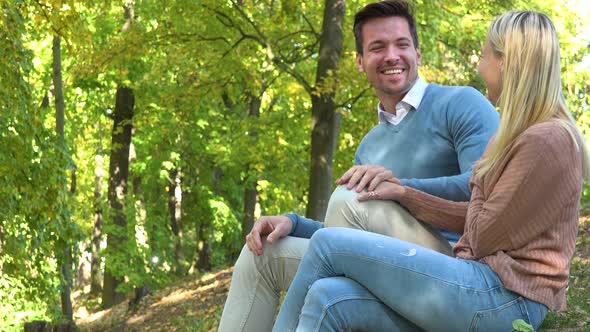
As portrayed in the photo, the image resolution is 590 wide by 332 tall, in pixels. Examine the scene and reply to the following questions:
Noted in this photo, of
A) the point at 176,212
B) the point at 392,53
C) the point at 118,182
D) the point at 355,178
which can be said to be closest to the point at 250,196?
the point at 118,182

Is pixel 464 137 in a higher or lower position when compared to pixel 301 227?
higher

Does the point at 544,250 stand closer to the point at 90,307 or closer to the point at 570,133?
the point at 570,133

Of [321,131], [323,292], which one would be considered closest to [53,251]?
[321,131]

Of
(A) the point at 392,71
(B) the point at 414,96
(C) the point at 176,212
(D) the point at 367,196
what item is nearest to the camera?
(D) the point at 367,196

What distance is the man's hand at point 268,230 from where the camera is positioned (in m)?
3.98

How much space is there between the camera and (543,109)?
3.17 m

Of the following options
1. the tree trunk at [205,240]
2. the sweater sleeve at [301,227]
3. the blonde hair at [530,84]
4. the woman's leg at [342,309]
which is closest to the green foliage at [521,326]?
the woman's leg at [342,309]

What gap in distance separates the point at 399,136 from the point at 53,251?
26.8ft

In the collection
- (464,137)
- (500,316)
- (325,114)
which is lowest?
(325,114)

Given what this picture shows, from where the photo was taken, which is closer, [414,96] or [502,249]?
[502,249]

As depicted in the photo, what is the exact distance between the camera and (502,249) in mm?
3150

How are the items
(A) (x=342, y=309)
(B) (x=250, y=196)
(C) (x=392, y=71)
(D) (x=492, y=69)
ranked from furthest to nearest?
(B) (x=250, y=196) → (C) (x=392, y=71) → (D) (x=492, y=69) → (A) (x=342, y=309)

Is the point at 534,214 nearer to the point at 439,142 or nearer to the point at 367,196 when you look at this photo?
the point at 367,196

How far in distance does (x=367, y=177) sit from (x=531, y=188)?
822 mm
